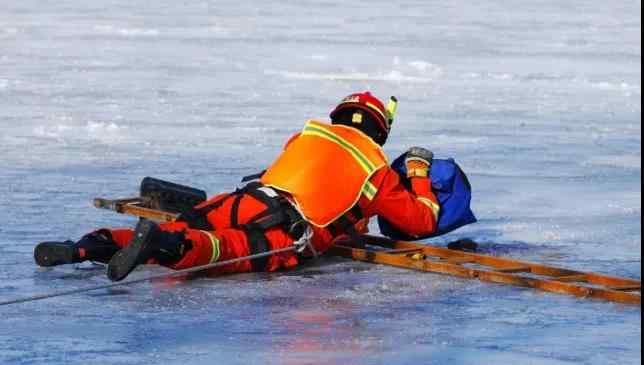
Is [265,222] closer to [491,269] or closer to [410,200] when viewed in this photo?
[410,200]

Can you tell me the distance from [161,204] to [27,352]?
280 cm

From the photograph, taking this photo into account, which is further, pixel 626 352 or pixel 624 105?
pixel 624 105

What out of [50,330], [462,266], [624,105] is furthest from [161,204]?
[624,105]

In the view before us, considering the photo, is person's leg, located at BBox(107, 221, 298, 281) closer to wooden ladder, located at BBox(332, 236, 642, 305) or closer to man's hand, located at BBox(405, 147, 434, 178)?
wooden ladder, located at BBox(332, 236, 642, 305)

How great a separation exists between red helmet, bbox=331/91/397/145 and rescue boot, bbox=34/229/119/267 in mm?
1226

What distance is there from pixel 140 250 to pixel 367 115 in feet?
4.63

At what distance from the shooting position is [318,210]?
727cm

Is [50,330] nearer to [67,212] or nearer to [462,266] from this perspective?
[462,266]

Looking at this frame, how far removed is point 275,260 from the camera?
23.9 ft

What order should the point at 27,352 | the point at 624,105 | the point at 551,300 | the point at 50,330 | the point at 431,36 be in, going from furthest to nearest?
the point at 431,36, the point at 624,105, the point at 551,300, the point at 50,330, the point at 27,352

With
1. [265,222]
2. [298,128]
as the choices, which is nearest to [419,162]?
[265,222]

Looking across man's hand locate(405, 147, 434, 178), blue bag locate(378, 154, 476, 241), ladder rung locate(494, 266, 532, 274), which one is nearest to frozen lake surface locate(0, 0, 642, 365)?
ladder rung locate(494, 266, 532, 274)

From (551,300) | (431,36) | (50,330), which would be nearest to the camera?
(50,330)

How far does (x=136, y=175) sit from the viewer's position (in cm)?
979
